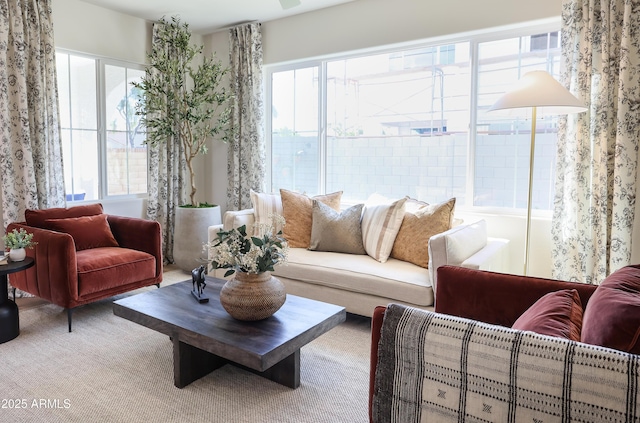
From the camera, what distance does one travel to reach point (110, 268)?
10.7ft

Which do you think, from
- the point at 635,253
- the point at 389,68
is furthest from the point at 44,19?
the point at 635,253

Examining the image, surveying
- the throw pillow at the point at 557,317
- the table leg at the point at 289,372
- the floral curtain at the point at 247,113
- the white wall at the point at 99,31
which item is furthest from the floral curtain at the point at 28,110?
the throw pillow at the point at 557,317

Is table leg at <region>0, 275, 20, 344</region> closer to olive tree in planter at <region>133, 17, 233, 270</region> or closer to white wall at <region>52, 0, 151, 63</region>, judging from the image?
olive tree in planter at <region>133, 17, 233, 270</region>

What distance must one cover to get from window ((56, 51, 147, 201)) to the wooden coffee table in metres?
2.32

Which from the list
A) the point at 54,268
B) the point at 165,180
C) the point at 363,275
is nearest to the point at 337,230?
the point at 363,275

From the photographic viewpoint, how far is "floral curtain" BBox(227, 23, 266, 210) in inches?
189

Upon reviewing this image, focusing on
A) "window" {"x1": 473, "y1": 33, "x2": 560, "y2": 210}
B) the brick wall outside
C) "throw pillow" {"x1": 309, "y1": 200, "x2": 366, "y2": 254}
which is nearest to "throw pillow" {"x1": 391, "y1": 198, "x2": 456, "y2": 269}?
"throw pillow" {"x1": 309, "y1": 200, "x2": 366, "y2": 254}

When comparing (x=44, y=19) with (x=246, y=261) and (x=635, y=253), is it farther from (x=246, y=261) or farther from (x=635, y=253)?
(x=635, y=253)

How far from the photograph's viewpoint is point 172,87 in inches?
180

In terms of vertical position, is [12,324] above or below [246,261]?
below

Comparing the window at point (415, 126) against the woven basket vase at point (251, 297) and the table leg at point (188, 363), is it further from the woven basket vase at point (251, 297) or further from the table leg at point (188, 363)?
the table leg at point (188, 363)

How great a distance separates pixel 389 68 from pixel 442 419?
354cm

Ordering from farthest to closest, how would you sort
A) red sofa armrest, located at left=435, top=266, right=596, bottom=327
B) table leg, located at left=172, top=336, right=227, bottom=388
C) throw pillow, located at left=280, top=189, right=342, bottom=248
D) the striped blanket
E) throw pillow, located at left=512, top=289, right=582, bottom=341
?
throw pillow, located at left=280, top=189, right=342, bottom=248
table leg, located at left=172, top=336, right=227, bottom=388
red sofa armrest, located at left=435, top=266, right=596, bottom=327
throw pillow, located at left=512, top=289, right=582, bottom=341
the striped blanket

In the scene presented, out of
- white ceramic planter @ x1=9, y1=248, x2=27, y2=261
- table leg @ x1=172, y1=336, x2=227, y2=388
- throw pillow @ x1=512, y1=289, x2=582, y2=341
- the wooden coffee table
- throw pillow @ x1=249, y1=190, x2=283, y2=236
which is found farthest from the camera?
throw pillow @ x1=249, y1=190, x2=283, y2=236
